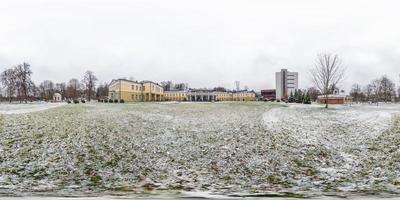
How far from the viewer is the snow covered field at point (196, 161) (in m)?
9.23

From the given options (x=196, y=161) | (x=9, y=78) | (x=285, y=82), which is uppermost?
(x=285, y=82)

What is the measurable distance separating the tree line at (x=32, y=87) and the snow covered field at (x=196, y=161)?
69015 mm

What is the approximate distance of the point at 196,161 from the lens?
12.2 metres

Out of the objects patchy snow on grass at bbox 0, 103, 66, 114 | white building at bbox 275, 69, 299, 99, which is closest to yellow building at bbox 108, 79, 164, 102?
patchy snow on grass at bbox 0, 103, 66, 114

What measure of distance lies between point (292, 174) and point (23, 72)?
82.9 metres

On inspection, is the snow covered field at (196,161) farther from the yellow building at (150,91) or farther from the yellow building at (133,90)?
the yellow building at (150,91)

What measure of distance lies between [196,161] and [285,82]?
184 m

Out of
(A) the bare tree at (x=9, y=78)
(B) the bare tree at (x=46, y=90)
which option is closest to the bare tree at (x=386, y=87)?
(A) the bare tree at (x=9, y=78)

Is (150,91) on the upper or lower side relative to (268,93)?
upper

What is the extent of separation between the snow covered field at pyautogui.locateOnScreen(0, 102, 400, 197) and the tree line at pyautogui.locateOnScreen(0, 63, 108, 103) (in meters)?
69.0

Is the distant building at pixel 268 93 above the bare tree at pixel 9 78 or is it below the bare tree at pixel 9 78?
below

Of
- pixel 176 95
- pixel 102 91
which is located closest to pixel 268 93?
pixel 176 95

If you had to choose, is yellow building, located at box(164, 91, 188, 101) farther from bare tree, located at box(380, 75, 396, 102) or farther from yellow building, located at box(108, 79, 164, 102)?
bare tree, located at box(380, 75, 396, 102)

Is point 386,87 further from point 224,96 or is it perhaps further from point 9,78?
point 9,78
